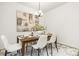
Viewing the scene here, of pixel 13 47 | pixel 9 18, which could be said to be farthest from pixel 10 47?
pixel 9 18

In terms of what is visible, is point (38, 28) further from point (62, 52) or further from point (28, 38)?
point (62, 52)

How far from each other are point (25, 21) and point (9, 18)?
12.5 inches

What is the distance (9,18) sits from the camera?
5.91 ft

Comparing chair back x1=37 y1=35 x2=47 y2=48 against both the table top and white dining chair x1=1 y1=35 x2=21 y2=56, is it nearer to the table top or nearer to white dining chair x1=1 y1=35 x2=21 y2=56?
the table top

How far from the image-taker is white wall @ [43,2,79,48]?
5.83 feet

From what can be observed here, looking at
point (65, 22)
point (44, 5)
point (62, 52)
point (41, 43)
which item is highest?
point (44, 5)

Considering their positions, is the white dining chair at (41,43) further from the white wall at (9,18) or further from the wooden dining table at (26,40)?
the white wall at (9,18)

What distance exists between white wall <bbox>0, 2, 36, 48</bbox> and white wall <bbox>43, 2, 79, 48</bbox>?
42 centimetres

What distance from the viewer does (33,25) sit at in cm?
186

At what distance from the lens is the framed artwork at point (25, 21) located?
1.83 m

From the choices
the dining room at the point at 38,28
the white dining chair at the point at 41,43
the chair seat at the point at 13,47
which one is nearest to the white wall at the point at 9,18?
the dining room at the point at 38,28

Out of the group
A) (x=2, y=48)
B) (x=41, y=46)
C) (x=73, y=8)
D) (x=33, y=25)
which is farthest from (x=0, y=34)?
(x=73, y=8)

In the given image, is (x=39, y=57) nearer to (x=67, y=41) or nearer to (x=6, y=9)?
(x=67, y=41)

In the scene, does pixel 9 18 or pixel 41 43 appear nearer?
pixel 9 18
